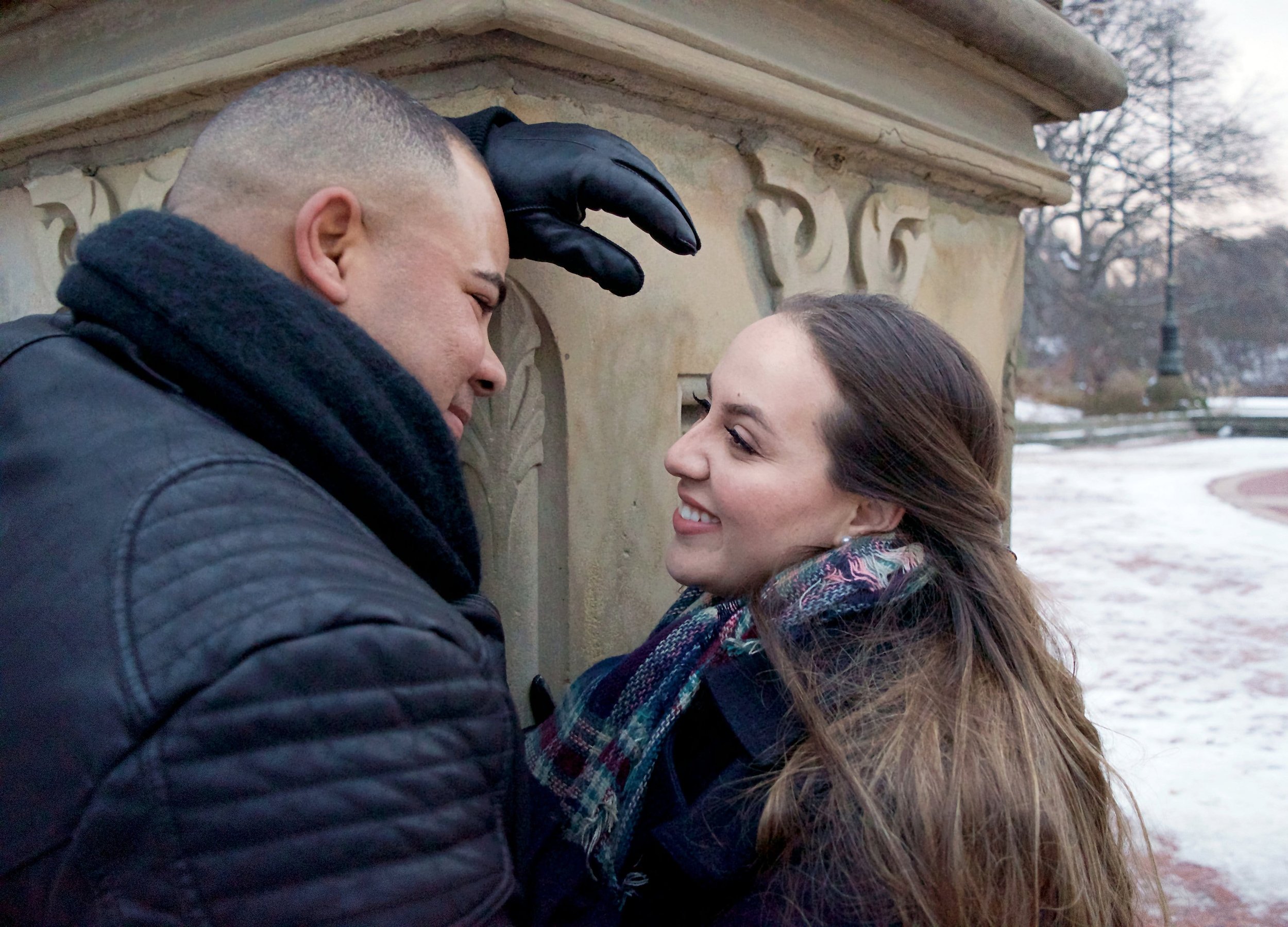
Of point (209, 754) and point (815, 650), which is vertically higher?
point (209, 754)

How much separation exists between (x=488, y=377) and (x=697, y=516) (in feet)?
1.36

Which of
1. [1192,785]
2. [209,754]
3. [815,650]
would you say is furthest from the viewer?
[1192,785]

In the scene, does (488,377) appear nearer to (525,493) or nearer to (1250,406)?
(525,493)

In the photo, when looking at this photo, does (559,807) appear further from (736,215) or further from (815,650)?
(736,215)

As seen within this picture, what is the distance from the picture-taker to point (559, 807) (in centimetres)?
148

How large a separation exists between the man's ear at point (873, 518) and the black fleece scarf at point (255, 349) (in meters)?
0.72

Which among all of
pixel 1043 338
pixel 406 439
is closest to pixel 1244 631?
pixel 406 439

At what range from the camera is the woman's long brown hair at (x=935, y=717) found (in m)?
1.18

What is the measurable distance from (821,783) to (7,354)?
1.11 m

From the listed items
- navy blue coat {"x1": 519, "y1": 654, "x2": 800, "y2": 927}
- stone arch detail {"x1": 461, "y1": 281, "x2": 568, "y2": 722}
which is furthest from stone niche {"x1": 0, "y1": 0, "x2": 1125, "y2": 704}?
navy blue coat {"x1": 519, "y1": 654, "x2": 800, "y2": 927}

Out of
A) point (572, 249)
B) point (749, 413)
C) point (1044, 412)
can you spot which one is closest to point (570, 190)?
point (572, 249)

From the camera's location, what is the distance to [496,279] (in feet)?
4.60

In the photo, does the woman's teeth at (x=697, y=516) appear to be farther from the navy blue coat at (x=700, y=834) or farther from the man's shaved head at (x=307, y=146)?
the man's shaved head at (x=307, y=146)

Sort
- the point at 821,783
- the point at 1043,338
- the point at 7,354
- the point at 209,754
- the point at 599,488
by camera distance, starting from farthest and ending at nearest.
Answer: the point at 1043,338 < the point at 599,488 < the point at 821,783 < the point at 7,354 < the point at 209,754
